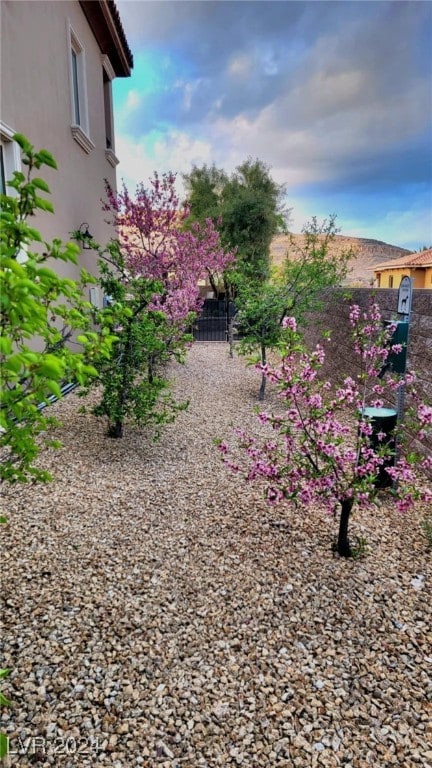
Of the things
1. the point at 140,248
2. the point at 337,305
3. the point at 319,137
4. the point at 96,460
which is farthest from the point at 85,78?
the point at 96,460

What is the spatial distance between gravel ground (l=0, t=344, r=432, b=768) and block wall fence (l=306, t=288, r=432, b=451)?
1.50 meters

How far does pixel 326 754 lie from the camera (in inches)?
61.2

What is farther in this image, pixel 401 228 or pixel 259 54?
pixel 401 228

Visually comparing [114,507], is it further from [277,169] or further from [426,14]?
[277,169]

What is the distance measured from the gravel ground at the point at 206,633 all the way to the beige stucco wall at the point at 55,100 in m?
4.09

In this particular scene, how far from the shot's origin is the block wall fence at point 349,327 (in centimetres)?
391

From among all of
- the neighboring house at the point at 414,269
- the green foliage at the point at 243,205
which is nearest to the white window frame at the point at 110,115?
the green foliage at the point at 243,205

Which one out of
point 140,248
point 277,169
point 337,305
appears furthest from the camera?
Result: point 277,169

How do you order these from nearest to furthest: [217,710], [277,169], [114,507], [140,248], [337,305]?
[217,710]
[114,507]
[337,305]
[140,248]
[277,169]

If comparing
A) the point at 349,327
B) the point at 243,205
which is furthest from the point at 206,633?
the point at 243,205

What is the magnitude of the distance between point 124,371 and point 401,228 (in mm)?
9169

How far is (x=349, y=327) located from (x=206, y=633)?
5105mm

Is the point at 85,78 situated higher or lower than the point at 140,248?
Result: higher

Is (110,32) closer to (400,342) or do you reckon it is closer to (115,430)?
(115,430)
